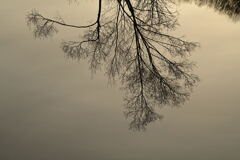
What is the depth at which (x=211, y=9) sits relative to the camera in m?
13.2

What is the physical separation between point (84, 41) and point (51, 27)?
754mm

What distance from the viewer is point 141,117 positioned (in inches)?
471

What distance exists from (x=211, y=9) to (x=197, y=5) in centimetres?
35

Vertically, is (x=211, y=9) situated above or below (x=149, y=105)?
above

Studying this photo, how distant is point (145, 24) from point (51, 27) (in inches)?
71.7

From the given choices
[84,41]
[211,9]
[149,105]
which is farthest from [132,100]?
[211,9]

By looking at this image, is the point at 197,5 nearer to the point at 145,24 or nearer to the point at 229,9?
the point at 229,9

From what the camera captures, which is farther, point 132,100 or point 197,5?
point 197,5

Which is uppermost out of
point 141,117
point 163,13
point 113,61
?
point 163,13

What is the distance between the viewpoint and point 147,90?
12203 millimetres

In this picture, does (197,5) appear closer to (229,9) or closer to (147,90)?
(229,9)

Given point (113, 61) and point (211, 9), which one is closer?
point (113, 61)

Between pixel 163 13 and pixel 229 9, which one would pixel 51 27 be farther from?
pixel 229 9

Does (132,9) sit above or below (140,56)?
above
